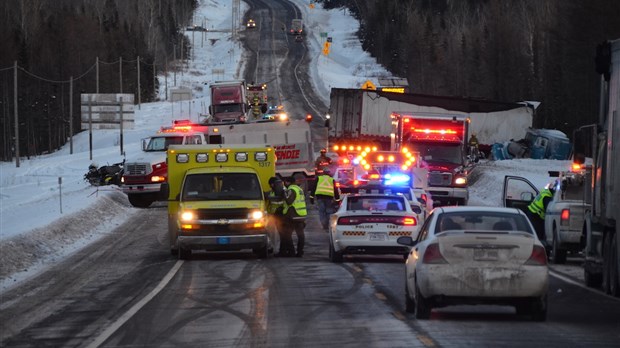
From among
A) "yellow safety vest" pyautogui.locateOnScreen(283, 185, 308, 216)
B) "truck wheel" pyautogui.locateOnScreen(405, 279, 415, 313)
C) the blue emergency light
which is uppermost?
"yellow safety vest" pyautogui.locateOnScreen(283, 185, 308, 216)

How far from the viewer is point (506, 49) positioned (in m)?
115

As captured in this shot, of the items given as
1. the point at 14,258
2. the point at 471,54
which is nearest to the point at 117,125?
the point at 14,258

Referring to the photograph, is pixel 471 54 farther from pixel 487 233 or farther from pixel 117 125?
pixel 487 233

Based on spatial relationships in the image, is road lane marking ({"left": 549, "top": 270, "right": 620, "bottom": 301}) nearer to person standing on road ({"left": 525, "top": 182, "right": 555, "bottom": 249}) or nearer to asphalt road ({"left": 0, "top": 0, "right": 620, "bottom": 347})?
asphalt road ({"left": 0, "top": 0, "right": 620, "bottom": 347})

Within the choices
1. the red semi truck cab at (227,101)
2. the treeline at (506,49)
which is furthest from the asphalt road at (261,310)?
the treeline at (506,49)

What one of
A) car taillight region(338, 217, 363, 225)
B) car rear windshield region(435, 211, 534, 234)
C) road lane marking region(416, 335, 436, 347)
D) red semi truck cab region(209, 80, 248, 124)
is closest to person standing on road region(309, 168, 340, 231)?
→ car taillight region(338, 217, 363, 225)

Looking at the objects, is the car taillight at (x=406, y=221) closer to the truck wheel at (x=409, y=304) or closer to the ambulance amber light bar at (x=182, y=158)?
the ambulance amber light bar at (x=182, y=158)

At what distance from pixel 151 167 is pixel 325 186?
42.4 feet

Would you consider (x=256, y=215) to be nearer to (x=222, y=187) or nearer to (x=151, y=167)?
(x=222, y=187)

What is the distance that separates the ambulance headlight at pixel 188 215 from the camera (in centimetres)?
2528

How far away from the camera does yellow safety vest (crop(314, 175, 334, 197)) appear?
32.5 meters

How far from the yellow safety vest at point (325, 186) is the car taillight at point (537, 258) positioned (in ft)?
→ 56.9

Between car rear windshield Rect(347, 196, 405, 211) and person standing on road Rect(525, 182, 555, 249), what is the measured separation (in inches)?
134

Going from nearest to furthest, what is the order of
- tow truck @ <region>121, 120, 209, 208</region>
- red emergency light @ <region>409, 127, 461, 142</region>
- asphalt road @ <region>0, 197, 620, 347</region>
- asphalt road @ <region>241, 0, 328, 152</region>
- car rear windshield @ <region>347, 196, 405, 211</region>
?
1. asphalt road @ <region>0, 197, 620, 347</region>
2. car rear windshield @ <region>347, 196, 405, 211</region>
3. red emergency light @ <region>409, 127, 461, 142</region>
4. tow truck @ <region>121, 120, 209, 208</region>
5. asphalt road @ <region>241, 0, 328, 152</region>
